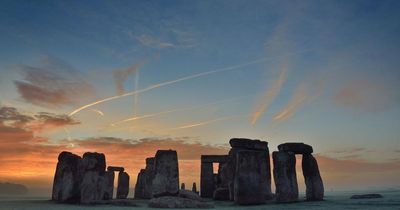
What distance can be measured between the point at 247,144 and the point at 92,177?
7.21 metres

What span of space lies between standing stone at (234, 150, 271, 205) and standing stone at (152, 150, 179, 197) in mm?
2650

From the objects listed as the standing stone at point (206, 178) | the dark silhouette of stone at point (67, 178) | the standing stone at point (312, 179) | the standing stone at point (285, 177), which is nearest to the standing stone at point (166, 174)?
the dark silhouette of stone at point (67, 178)

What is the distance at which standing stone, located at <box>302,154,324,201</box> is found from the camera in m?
17.4

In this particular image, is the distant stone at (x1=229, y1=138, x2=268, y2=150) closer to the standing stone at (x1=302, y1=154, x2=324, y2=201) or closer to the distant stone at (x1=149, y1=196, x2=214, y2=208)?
the standing stone at (x1=302, y1=154, x2=324, y2=201)

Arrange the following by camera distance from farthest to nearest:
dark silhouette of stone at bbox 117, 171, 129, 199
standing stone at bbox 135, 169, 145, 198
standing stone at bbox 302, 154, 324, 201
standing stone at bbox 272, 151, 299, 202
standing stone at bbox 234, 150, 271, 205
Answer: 1. dark silhouette of stone at bbox 117, 171, 129, 199
2. standing stone at bbox 135, 169, 145, 198
3. standing stone at bbox 302, 154, 324, 201
4. standing stone at bbox 272, 151, 299, 202
5. standing stone at bbox 234, 150, 271, 205

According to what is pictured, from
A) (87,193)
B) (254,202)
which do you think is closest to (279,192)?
(254,202)

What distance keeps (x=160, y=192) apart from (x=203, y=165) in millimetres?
9572

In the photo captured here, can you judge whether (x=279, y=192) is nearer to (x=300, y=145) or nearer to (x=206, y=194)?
(x=300, y=145)

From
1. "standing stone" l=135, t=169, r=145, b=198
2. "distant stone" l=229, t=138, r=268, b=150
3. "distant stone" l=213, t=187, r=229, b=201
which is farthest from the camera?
"standing stone" l=135, t=169, r=145, b=198

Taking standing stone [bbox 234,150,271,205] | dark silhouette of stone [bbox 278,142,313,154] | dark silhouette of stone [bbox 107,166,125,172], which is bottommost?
standing stone [bbox 234,150,271,205]

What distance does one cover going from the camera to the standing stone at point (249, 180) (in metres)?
15.0

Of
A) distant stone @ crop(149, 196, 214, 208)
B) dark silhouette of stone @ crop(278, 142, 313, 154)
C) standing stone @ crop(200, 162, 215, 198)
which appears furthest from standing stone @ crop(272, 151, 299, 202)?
standing stone @ crop(200, 162, 215, 198)

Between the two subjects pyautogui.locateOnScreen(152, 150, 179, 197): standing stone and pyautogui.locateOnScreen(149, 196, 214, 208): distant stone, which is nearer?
pyautogui.locateOnScreen(149, 196, 214, 208): distant stone

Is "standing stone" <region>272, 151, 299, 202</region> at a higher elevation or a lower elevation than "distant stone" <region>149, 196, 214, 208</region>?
higher
